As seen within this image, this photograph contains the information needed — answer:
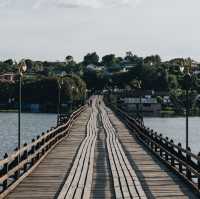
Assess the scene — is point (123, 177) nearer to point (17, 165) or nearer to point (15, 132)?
point (17, 165)

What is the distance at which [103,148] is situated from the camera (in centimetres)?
3997

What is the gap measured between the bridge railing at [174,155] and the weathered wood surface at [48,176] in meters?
4.57

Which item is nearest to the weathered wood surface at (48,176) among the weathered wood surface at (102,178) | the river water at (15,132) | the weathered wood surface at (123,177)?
the weathered wood surface at (102,178)

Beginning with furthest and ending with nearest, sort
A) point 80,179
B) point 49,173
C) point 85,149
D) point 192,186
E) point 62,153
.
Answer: point 85,149
point 62,153
point 49,173
point 80,179
point 192,186

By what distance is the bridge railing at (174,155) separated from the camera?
947 inches

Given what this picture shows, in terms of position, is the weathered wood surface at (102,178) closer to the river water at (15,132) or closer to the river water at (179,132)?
the river water at (15,132)

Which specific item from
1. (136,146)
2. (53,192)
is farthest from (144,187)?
(136,146)

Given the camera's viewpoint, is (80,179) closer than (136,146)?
Yes

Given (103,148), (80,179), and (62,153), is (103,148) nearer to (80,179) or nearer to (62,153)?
(62,153)

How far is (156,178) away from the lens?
25.6 meters

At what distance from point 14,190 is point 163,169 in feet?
29.3

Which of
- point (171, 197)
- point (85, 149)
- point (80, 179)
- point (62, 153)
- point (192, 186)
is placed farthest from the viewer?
point (85, 149)

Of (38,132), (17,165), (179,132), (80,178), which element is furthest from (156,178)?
(179,132)

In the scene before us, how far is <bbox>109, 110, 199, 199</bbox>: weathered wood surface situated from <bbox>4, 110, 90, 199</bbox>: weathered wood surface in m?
3.09
